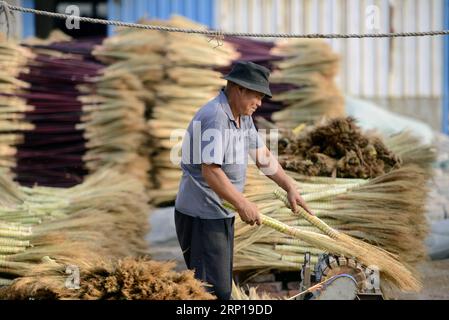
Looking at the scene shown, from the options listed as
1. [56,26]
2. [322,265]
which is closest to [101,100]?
[322,265]

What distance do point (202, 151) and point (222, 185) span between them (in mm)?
186

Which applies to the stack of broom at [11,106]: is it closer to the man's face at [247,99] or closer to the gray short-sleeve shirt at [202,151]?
the gray short-sleeve shirt at [202,151]

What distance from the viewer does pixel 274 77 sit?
7.25 metres

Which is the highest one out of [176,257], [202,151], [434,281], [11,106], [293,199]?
[11,106]

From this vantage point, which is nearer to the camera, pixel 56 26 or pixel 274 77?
pixel 274 77

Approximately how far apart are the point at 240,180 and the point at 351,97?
4.93 metres

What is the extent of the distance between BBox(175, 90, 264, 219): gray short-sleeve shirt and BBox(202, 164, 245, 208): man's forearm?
10 cm

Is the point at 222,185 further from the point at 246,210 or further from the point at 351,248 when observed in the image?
the point at 351,248

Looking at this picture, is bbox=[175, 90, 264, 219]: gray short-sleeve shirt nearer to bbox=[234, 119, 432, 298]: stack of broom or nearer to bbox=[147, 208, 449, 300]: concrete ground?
bbox=[234, 119, 432, 298]: stack of broom

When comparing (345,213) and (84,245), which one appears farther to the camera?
(345,213)

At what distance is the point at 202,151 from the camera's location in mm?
4105

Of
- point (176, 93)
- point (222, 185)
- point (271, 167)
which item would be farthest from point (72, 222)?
point (176, 93)

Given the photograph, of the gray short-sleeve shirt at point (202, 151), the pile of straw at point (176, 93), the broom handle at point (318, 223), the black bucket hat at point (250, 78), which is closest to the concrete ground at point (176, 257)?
the pile of straw at point (176, 93)
